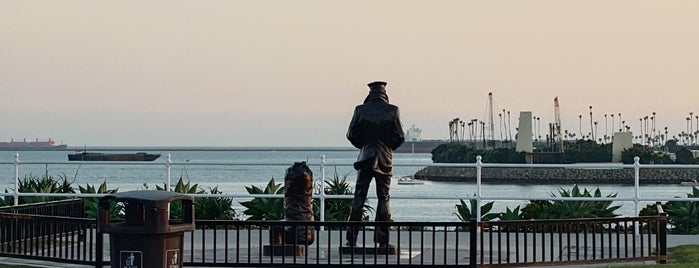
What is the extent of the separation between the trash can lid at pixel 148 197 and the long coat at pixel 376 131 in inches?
152

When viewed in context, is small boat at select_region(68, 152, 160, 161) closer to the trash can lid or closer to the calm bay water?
the calm bay water

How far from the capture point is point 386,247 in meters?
14.3

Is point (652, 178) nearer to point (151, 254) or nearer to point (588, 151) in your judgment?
point (588, 151)

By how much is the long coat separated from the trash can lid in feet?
12.7

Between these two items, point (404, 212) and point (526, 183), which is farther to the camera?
point (526, 183)

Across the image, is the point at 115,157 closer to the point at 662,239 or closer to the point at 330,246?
the point at 330,246

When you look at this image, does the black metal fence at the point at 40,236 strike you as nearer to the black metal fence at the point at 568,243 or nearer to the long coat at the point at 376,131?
the long coat at the point at 376,131

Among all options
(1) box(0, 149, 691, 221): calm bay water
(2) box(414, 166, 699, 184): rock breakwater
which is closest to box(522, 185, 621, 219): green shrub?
(1) box(0, 149, 691, 221): calm bay water

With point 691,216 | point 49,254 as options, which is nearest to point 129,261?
point 49,254

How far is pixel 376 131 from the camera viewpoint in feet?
52.1

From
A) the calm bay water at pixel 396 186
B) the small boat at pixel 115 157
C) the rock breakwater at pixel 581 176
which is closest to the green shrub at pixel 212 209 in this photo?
the calm bay water at pixel 396 186

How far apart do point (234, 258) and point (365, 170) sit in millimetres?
2034

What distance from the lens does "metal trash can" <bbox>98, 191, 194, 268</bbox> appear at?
39.6ft

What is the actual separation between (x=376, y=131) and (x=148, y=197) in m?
4.35
